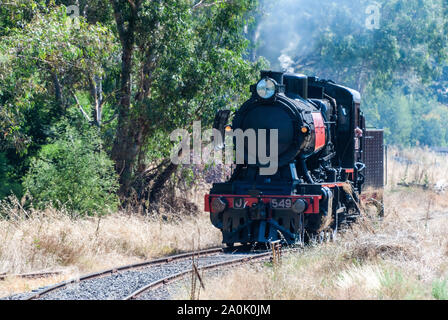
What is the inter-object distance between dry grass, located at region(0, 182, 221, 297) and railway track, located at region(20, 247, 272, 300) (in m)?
0.48

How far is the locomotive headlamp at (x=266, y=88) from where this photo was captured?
39.0ft

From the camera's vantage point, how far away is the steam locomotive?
11.6 metres

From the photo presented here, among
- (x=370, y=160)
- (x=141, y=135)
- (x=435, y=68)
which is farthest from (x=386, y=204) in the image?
(x=435, y=68)

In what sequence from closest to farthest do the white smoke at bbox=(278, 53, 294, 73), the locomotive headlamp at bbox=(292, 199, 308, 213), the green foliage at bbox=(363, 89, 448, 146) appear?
the locomotive headlamp at bbox=(292, 199, 308, 213)
the white smoke at bbox=(278, 53, 294, 73)
the green foliage at bbox=(363, 89, 448, 146)

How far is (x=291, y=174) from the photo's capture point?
38.8 feet

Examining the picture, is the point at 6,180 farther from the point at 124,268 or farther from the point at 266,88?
the point at 266,88

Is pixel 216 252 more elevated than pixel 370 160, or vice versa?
pixel 370 160

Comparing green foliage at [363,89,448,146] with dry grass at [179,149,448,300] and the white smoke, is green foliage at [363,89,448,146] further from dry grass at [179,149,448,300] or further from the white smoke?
dry grass at [179,149,448,300]

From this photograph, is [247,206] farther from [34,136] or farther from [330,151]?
[34,136]

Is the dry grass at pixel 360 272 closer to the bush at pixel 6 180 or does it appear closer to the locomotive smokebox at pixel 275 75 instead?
the locomotive smokebox at pixel 275 75

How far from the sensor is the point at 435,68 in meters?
39.0

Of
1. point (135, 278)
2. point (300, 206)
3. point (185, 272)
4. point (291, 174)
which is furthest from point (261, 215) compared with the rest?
point (135, 278)

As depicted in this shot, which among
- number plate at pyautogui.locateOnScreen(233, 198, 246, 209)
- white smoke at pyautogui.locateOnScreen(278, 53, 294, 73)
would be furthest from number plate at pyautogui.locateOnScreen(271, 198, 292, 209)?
white smoke at pyautogui.locateOnScreen(278, 53, 294, 73)
